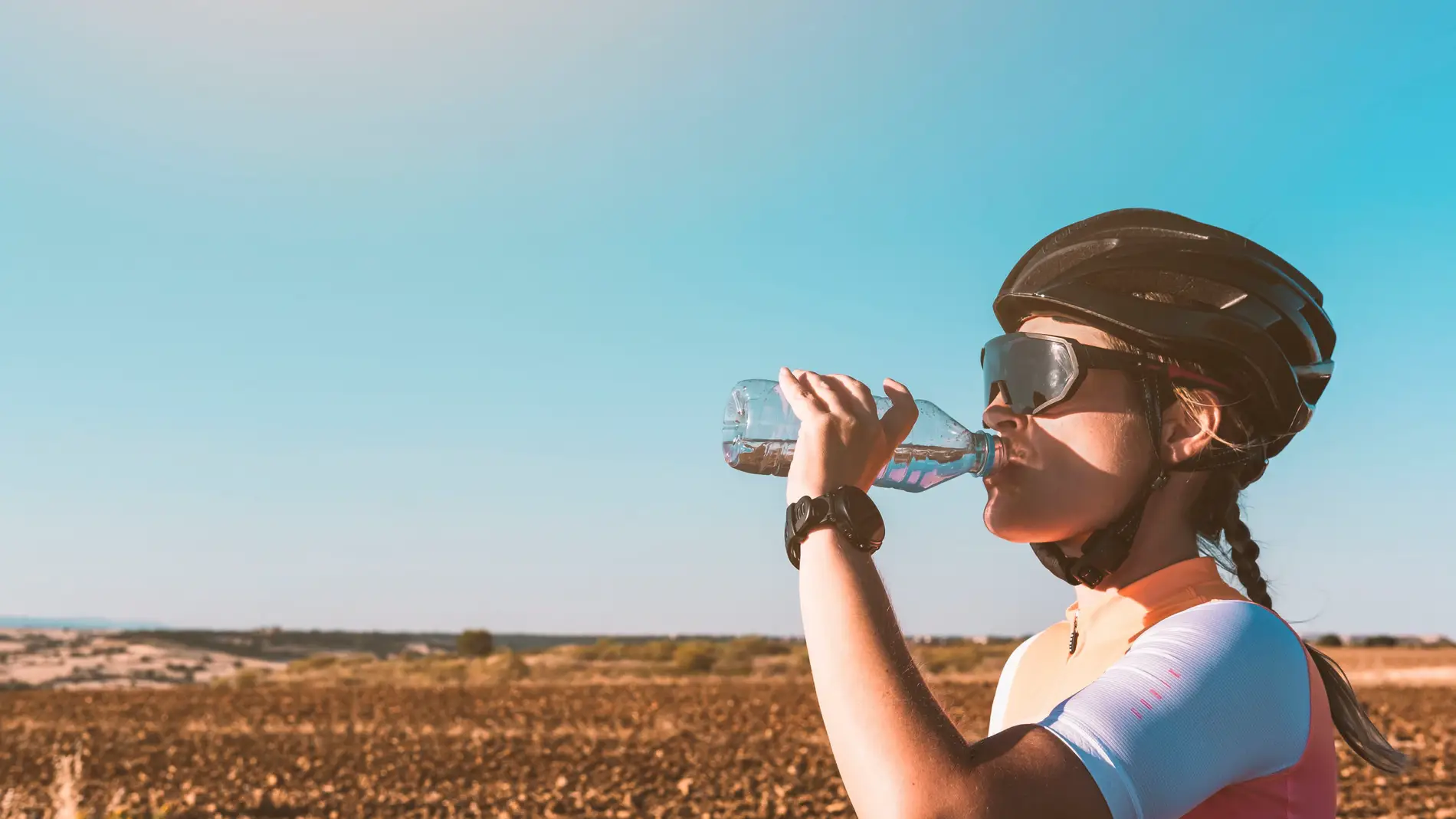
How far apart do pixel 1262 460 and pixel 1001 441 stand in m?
0.56

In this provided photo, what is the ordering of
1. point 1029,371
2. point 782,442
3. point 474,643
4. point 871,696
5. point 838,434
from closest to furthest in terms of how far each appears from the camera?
point 871,696 → point 838,434 → point 1029,371 → point 782,442 → point 474,643

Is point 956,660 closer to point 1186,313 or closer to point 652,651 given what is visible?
point 652,651

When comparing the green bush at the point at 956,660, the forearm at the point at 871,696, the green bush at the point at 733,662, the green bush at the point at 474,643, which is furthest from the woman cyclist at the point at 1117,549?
the green bush at the point at 474,643

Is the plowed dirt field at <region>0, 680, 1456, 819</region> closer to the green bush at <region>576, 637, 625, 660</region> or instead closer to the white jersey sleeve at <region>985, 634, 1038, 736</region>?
the white jersey sleeve at <region>985, 634, 1038, 736</region>

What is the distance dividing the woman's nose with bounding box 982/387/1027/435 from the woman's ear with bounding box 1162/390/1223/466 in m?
0.28

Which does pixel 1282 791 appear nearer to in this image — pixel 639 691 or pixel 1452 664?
pixel 639 691

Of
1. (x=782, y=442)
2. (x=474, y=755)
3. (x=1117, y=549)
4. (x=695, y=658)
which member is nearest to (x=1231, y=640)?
(x=1117, y=549)

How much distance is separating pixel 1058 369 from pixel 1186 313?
282 millimetres

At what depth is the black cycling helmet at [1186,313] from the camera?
7.32ft

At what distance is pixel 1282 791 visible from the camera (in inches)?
72.1

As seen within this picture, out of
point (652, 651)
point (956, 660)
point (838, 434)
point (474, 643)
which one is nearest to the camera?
point (838, 434)

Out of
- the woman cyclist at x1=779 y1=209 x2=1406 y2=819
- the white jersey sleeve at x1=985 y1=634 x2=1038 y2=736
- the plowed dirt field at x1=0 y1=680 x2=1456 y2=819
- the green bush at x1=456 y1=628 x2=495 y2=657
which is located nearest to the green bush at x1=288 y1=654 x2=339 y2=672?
the green bush at x1=456 y1=628 x2=495 y2=657

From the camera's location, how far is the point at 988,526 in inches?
88.4

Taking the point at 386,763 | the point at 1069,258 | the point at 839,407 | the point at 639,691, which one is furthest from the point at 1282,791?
the point at 639,691
